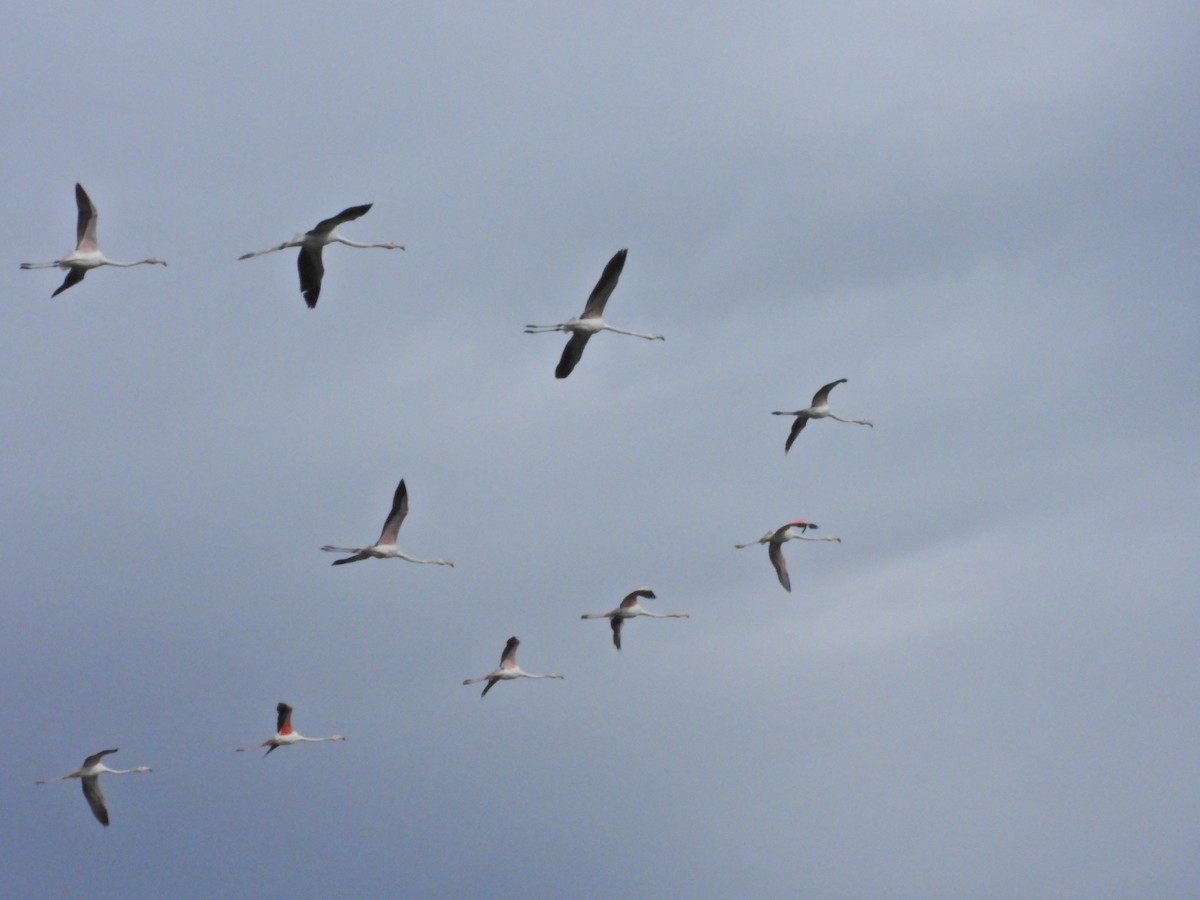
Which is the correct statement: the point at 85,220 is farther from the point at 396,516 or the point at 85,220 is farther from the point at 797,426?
the point at 797,426

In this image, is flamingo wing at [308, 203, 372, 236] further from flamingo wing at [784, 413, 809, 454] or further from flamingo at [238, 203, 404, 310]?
flamingo wing at [784, 413, 809, 454]

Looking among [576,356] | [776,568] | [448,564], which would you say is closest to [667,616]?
[776,568]

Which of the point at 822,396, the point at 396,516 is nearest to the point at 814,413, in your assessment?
the point at 822,396

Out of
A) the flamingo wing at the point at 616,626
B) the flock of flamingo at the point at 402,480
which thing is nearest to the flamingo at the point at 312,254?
the flock of flamingo at the point at 402,480

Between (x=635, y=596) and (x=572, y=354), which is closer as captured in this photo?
(x=572, y=354)

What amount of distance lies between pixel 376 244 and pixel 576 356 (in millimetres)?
6946

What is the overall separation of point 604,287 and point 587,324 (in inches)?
40.5

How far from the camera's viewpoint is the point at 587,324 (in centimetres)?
4606

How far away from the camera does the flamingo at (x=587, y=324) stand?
4530 cm

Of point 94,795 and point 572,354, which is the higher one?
point 572,354

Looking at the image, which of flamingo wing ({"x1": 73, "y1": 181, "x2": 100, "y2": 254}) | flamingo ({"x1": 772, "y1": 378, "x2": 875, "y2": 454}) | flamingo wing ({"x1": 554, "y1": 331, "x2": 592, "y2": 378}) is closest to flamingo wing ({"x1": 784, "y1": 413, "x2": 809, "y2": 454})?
flamingo ({"x1": 772, "y1": 378, "x2": 875, "y2": 454})

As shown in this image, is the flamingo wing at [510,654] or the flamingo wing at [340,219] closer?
the flamingo wing at [340,219]

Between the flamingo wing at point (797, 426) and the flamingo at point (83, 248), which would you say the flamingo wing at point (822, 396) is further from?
the flamingo at point (83, 248)

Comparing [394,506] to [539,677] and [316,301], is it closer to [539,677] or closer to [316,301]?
[316,301]
